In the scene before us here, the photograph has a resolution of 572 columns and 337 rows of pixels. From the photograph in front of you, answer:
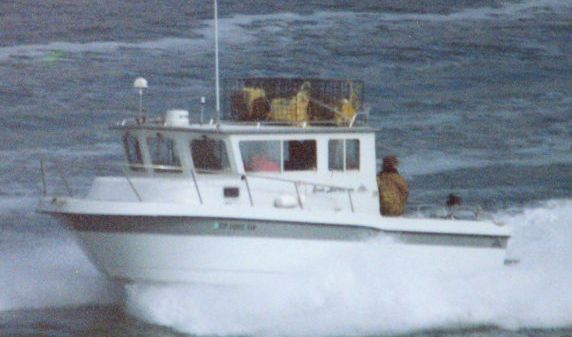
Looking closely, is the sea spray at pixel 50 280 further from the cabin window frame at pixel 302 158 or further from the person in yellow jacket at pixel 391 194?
the person in yellow jacket at pixel 391 194

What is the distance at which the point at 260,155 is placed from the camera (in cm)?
2344

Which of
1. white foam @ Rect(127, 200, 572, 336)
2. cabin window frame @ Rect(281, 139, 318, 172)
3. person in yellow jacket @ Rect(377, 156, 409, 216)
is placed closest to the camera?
white foam @ Rect(127, 200, 572, 336)

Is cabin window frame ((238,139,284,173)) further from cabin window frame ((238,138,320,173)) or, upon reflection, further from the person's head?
the person's head

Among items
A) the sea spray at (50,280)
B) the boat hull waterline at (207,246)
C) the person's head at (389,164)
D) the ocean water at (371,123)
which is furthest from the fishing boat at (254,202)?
the sea spray at (50,280)

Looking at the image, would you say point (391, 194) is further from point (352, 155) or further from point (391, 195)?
point (352, 155)

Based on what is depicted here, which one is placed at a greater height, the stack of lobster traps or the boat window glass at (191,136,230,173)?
the stack of lobster traps

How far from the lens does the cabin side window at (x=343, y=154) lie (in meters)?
24.1

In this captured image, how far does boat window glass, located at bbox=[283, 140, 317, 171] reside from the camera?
23672mm

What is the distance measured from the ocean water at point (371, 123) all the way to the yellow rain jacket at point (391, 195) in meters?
1.02

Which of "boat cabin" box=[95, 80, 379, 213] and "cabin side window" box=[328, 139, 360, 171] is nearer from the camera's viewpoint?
"boat cabin" box=[95, 80, 379, 213]

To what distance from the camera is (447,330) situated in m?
23.6

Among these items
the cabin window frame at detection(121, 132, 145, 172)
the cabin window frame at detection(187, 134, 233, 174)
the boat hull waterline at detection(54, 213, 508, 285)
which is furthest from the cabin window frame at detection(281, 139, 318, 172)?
the cabin window frame at detection(121, 132, 145, 172)

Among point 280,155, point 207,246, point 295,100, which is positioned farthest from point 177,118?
point 207,246

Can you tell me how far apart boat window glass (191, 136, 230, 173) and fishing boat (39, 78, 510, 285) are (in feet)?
0.04
